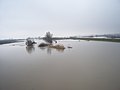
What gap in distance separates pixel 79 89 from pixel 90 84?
1072 millimetres

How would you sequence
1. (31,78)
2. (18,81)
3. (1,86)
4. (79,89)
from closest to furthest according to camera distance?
1. (79,89)
2. (1,86)
3. (18,81)
4. (31,78)

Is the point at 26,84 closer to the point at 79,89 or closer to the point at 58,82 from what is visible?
the point at 58,82

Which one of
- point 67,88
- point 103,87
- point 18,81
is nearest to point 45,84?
point 67,88

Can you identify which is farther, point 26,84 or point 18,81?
point 18,81

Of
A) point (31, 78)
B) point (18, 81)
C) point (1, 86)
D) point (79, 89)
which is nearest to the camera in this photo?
point (79, 89)

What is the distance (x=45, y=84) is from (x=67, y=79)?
1.80 metres

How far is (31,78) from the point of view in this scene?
844cm

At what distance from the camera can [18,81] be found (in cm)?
789

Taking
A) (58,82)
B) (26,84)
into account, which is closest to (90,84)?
(58,82)

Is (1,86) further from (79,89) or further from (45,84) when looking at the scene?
(79,89)

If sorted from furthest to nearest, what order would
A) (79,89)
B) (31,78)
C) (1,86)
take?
(31,78) → (1,86) → (79,89)

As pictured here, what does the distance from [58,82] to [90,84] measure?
2307 millimetres

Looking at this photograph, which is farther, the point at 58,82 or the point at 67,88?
the point at 58,82

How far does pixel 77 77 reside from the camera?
8.38 metres
